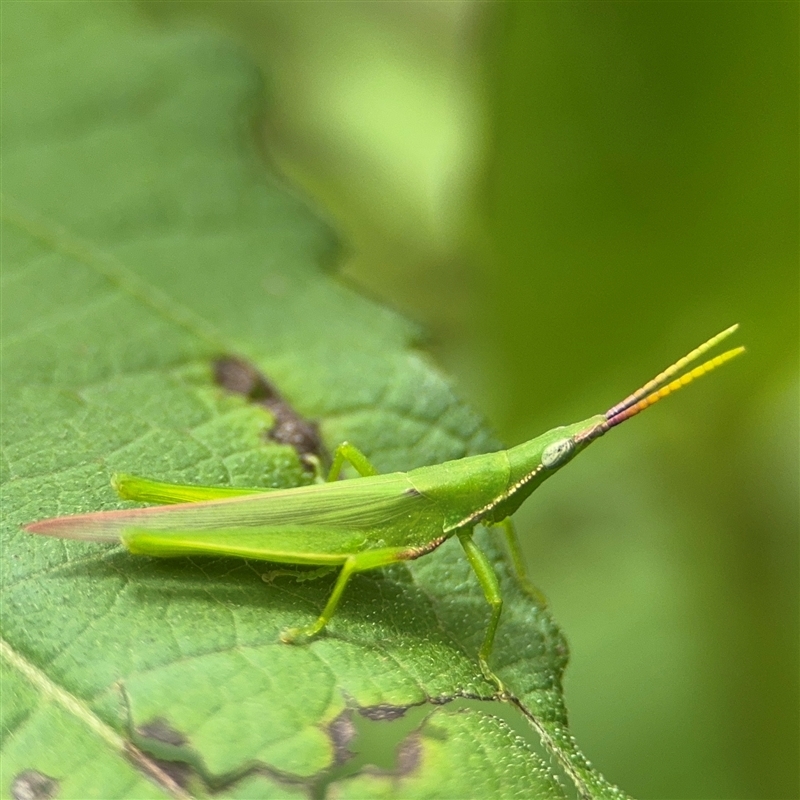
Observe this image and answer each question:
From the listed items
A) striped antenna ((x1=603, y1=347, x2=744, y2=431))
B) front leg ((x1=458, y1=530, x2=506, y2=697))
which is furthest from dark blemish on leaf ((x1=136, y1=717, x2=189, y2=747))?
striped antenna ((x1=603, y1=347, x2=744, y2=431))

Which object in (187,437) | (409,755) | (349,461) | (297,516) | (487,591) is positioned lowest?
(409,755)

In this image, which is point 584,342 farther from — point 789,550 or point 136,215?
point 136,215

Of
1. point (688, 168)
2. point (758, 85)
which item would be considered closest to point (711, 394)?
point (688, 168)

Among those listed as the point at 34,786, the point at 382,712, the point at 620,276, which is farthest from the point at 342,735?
the point at 620,276

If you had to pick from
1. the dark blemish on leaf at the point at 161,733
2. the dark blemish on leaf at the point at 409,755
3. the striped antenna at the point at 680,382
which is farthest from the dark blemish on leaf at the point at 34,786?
the striped antenna at the point at 680,382

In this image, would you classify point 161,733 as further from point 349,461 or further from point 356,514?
point 349,461

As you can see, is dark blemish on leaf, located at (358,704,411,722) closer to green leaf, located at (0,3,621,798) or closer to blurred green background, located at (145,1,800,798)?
green leaf, located at (0,3,621,798)

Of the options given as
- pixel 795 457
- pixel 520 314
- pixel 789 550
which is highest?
pixel 520 314
